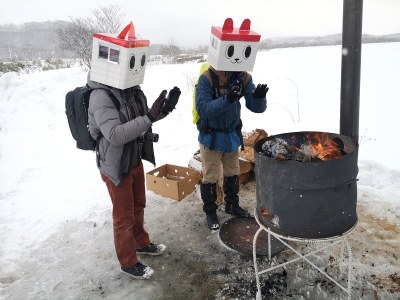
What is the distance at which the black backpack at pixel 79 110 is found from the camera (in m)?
2.76

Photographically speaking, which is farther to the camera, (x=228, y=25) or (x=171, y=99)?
(x=228, y=25)

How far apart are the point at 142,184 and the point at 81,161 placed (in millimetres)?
3893

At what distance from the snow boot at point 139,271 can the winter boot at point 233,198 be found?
1.45 metres

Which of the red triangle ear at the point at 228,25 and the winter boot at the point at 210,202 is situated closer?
the red triangle ear at the point at 228,25

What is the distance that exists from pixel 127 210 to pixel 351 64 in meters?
2.54

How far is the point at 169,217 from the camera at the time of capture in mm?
4457

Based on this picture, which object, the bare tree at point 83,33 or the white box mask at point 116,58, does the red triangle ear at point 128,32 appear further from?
the bare tree at point 83,33

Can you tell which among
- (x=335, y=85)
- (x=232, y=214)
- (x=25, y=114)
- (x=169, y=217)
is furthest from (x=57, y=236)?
(x=335, y=85)

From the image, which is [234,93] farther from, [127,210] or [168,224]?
[168,224]

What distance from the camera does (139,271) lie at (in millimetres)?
3277

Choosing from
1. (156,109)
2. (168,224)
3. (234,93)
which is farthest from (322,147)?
(168,224)

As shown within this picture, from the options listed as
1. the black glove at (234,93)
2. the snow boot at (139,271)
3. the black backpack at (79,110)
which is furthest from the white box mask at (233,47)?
the snow boot at (139,271)

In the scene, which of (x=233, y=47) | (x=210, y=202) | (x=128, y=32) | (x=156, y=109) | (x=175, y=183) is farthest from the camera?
(x=175, y=183)

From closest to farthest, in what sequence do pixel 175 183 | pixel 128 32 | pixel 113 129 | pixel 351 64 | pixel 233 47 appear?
1. pixel 113 129
2. pixel 128 32
3. pixel 351 64
4. pixel 233 47
5. pixel 175 183
